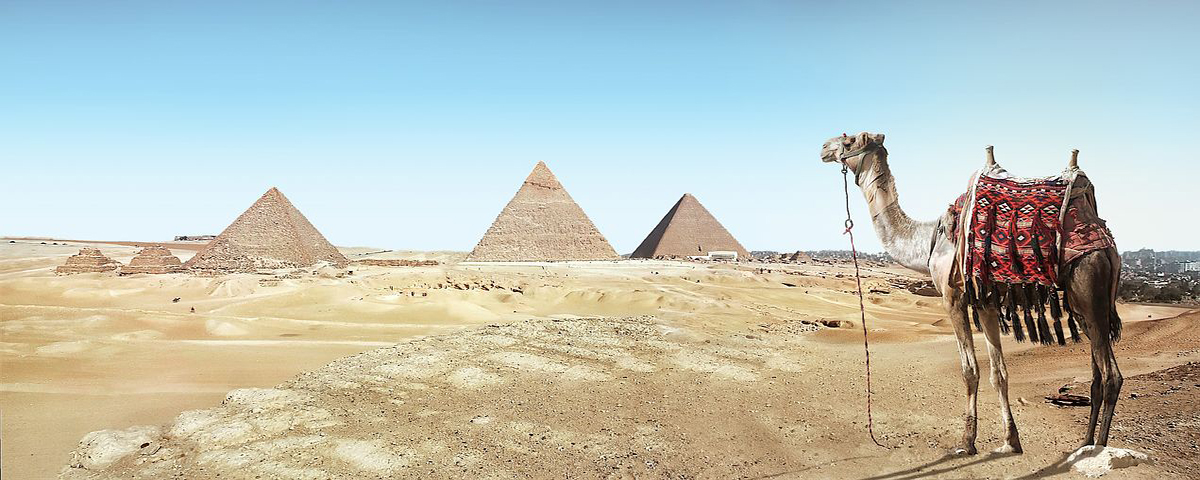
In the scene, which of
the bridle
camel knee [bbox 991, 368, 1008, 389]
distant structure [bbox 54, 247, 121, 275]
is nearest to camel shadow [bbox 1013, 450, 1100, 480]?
camel knee [bbox 991, 368, 1008, 389]

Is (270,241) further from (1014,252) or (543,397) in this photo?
(1014,252)

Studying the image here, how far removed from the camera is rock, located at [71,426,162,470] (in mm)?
4716

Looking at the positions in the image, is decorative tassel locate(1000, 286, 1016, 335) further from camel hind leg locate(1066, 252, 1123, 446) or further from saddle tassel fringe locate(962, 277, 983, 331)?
camel hind leg locate(1066, 252, 1123, 446)

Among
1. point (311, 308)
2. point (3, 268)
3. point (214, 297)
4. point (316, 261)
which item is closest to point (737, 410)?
point (311, 308)

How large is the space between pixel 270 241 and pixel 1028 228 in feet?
172

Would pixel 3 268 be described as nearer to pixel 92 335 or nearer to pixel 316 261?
pixel 316 261

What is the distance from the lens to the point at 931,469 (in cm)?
464

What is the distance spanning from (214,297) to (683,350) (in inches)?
697

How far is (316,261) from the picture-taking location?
4919 centimetres

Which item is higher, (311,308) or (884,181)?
(884,181)

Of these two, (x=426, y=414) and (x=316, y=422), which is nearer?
(x=316, y=422)

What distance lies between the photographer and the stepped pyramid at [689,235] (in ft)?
234

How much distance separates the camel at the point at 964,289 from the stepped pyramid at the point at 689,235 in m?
64.3

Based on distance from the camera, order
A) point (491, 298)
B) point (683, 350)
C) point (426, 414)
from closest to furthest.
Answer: point (426, 414) → point (683, 350) → point (491, 298)
